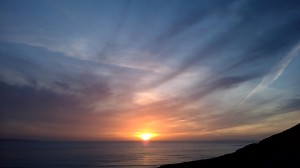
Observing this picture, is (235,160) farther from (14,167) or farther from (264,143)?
(14,167)

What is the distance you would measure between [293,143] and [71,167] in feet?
337

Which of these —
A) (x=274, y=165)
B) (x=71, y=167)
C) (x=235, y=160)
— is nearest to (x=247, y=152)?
(x=235, y=160)

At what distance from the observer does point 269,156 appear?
24578 mm

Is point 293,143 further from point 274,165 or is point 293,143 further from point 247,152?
point 247,152

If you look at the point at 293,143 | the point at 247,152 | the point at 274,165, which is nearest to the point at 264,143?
the point at 247,152

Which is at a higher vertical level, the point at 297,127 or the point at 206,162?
the point at 297,127

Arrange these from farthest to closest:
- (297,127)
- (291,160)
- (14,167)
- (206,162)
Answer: (14,167) < (206,162) < (297,127) < (291,160)

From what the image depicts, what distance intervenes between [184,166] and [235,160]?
19.7 ft

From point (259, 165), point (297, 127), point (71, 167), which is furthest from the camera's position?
point (71, 167)

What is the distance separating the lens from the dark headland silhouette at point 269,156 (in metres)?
22.6

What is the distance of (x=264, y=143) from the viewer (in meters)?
28.6

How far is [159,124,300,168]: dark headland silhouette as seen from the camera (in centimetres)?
2261

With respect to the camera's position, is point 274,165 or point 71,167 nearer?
point 274,165

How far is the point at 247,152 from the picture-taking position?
28953 mm
